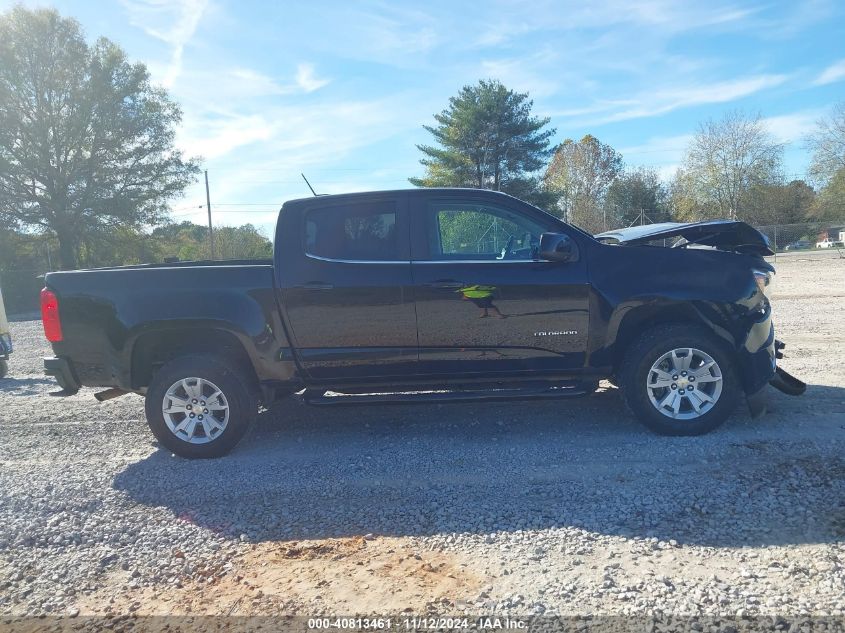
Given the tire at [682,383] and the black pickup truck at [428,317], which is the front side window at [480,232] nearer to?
the black pickup truck at [428,317]

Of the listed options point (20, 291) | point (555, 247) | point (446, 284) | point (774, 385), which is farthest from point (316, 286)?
point (20, 291)

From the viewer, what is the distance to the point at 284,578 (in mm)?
3213

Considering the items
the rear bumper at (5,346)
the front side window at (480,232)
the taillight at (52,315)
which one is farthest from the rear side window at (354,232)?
the rear bumper at (5,346)

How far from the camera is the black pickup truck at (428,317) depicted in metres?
4.96

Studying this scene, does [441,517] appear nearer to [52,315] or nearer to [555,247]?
[555,247]

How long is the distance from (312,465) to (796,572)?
3.14 meters

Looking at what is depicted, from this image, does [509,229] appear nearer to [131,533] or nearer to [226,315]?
[226,315]

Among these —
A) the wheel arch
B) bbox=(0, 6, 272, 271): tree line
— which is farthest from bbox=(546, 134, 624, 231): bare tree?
the wheel arch

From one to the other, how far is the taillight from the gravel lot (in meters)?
1.02

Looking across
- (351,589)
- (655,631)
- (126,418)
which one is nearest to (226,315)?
(126,418)

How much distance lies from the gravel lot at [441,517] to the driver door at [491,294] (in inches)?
27.1

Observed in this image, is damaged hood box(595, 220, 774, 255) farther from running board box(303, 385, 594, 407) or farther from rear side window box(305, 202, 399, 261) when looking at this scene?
rear side window box(305, 202, 399, 261)

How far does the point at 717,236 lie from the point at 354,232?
3.18m

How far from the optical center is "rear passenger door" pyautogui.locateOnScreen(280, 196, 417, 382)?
496cm
